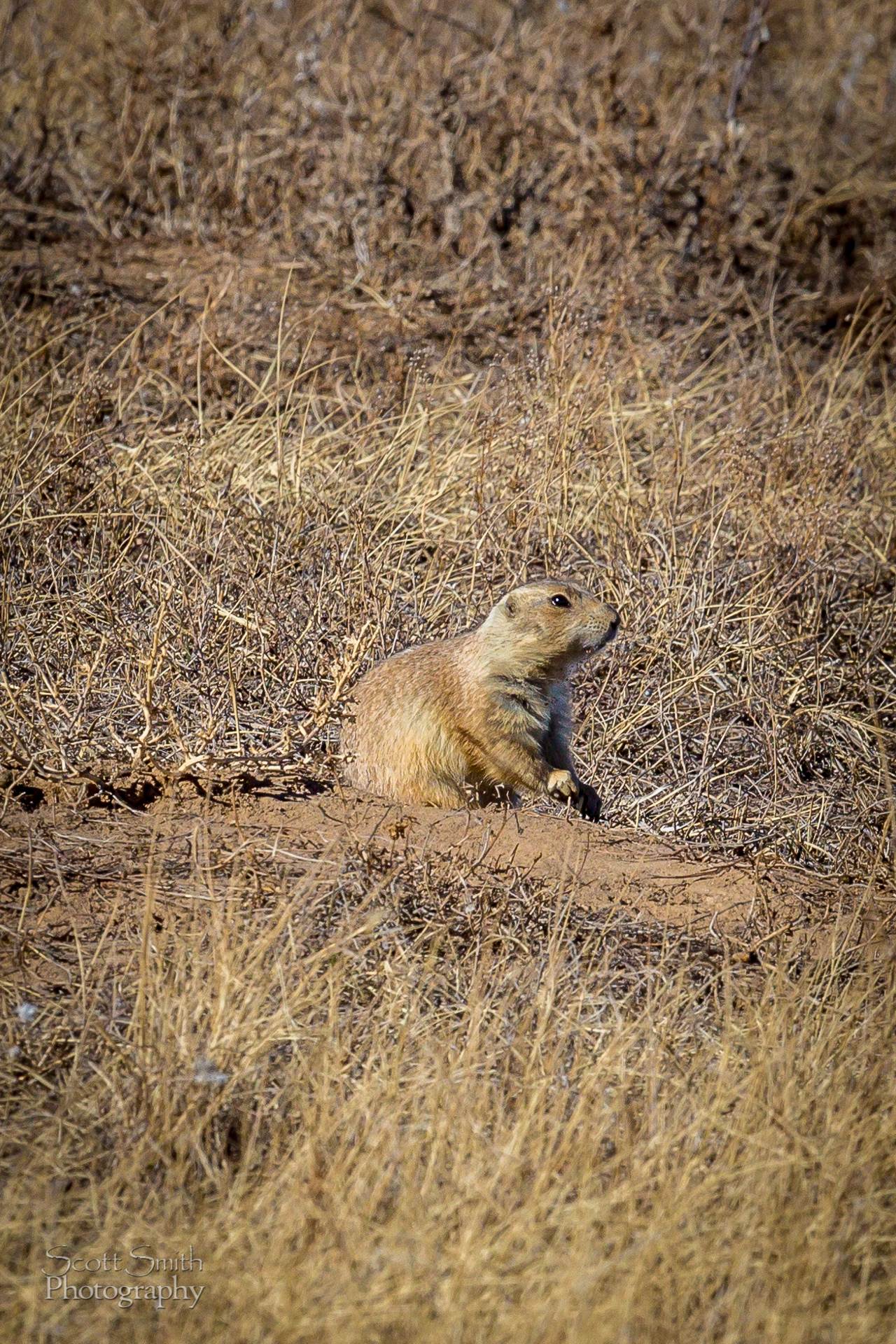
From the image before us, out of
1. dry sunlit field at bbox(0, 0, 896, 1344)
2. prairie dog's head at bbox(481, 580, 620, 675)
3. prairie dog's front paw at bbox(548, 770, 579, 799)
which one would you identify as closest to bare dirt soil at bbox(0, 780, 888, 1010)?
dry sunlit field at bbox(0, 0, 896, 1344)

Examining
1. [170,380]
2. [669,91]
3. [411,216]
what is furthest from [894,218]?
[170,380]

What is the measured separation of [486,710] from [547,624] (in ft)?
1.46

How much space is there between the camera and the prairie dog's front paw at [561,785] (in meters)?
5.77

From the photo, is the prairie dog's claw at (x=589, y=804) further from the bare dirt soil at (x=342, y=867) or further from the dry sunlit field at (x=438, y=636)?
the bare dirt soil at (x=342, y=867)

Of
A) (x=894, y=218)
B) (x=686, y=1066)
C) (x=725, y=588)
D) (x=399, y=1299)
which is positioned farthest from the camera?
(x=894, y=218)

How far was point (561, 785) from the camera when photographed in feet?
18.9

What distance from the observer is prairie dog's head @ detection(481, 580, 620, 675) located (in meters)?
5.93

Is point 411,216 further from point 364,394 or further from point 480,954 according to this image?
point 480,954

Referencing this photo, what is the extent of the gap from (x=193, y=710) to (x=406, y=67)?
6.50 m

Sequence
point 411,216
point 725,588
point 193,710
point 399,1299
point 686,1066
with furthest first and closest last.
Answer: point 411,216, point 725,588, point 193,710, point 686,1066, point 399,1299

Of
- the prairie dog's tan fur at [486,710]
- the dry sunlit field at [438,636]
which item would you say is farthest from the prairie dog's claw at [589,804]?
the dry sunlit field at [438,636]

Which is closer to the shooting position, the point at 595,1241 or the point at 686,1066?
the point at 595,1241

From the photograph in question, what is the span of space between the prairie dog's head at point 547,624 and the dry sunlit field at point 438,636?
0.62m

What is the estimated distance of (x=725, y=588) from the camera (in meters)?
7.38
